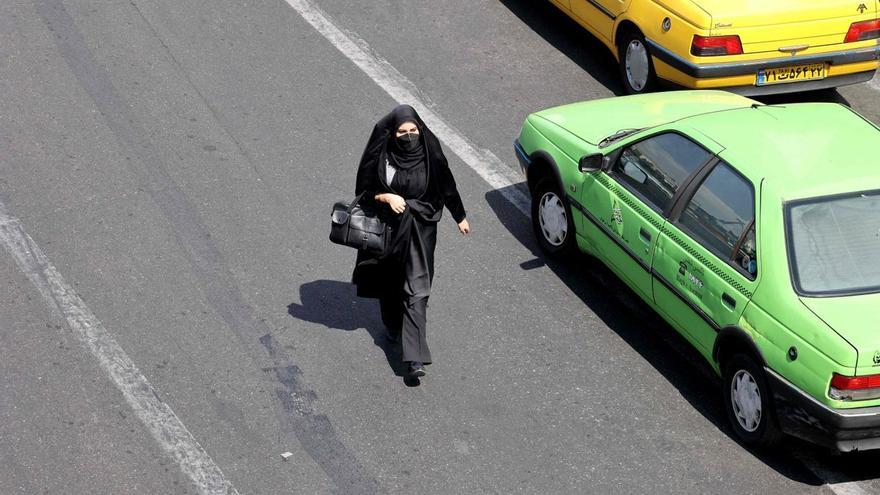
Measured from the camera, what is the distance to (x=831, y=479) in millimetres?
7543

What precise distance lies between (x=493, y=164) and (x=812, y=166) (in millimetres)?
3331

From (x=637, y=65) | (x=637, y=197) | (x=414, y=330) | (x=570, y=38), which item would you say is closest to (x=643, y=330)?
(x=637, y=197)

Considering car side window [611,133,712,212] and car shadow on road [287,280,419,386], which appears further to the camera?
car shadow on road [287,280,419,386]

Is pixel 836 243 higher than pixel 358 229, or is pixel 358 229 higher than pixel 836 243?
pixel 836 243

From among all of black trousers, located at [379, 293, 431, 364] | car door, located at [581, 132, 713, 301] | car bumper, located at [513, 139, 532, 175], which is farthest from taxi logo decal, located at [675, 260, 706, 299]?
car bumper, located at [513, 139, 532, 175]

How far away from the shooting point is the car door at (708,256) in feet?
25.2

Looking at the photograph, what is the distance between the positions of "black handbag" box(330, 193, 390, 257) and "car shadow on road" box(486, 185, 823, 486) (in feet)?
5.21

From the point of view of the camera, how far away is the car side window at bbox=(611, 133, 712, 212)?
8320 mm

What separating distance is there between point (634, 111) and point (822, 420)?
3310 millimetres

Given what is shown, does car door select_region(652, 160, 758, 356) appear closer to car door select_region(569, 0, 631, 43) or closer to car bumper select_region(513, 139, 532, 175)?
car bumper select_region(513, 139, 532, 175)

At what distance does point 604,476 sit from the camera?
7.52 metres

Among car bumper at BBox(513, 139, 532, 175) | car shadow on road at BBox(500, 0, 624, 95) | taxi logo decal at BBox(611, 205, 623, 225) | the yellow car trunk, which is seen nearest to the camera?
taxi logo decal at BBox(611, 205, 623, 225)

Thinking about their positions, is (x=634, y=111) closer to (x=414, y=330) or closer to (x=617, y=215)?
(x=617, y=215)

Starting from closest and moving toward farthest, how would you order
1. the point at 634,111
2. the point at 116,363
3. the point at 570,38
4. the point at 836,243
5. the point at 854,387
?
the point at 854,387
the point at 836,243
the point at 116,363
the point at 634,111
the point at 570,38
